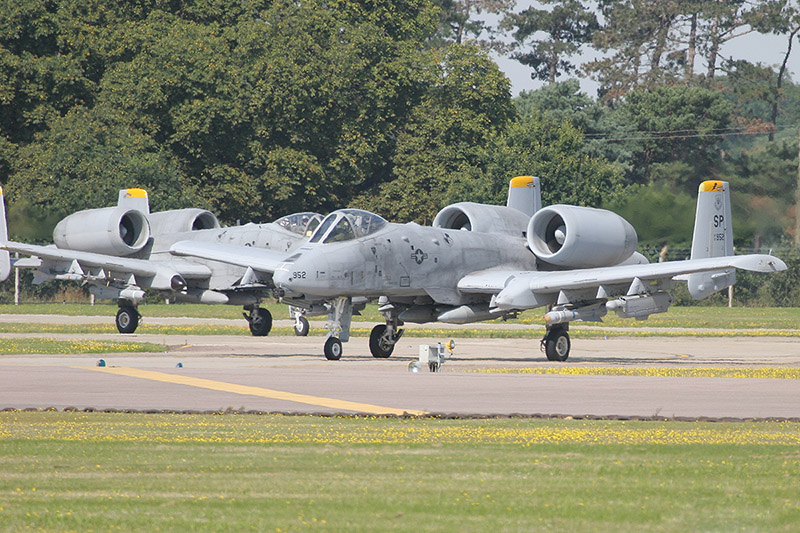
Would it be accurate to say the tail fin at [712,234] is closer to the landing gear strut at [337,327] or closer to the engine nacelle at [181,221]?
the landing gear strut at [337,327]

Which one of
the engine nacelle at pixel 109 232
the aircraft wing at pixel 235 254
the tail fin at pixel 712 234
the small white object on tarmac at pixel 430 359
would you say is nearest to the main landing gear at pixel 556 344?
the tail fin at pixel 712 234

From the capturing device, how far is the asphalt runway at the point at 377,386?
14.8 meters

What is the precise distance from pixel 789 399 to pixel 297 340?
18.3 m

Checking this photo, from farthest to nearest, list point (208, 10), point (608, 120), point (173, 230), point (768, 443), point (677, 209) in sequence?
point (608, 120) → point (208, 10) → point (677, 209) → point (173, 230) → point (768, 443)

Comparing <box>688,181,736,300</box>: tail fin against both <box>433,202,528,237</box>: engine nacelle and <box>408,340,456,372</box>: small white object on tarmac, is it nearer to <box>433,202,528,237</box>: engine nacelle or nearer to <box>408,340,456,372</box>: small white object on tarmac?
<box>433,202,528,237</box>: engine nacelle

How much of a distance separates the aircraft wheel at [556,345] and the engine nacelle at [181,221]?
13.1 metres

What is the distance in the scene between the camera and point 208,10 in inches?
2790

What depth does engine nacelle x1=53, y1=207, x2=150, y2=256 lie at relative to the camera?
35938mm

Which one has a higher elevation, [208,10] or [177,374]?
[208,10]

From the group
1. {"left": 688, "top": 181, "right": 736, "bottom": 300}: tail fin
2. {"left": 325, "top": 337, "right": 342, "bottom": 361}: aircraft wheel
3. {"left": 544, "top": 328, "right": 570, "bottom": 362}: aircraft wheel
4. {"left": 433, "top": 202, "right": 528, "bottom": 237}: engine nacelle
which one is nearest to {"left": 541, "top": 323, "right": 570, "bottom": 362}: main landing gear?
{"left": 544, "top": 328, "right": 570, "bottom": 362}: aircraft wheel

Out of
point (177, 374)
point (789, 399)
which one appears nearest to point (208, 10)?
point (177, 374)

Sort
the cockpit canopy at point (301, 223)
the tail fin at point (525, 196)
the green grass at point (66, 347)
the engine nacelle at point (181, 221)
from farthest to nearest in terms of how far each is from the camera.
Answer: the engine nacelle at point (181, 221) < the tail fin at point (525, 196) < the cockpit canopy at point (301, 223) < the green grass at point (66, 347)

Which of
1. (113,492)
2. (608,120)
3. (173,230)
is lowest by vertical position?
(113,492)

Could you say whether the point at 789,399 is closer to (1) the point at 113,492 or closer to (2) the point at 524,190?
(1) the point at 113,492
